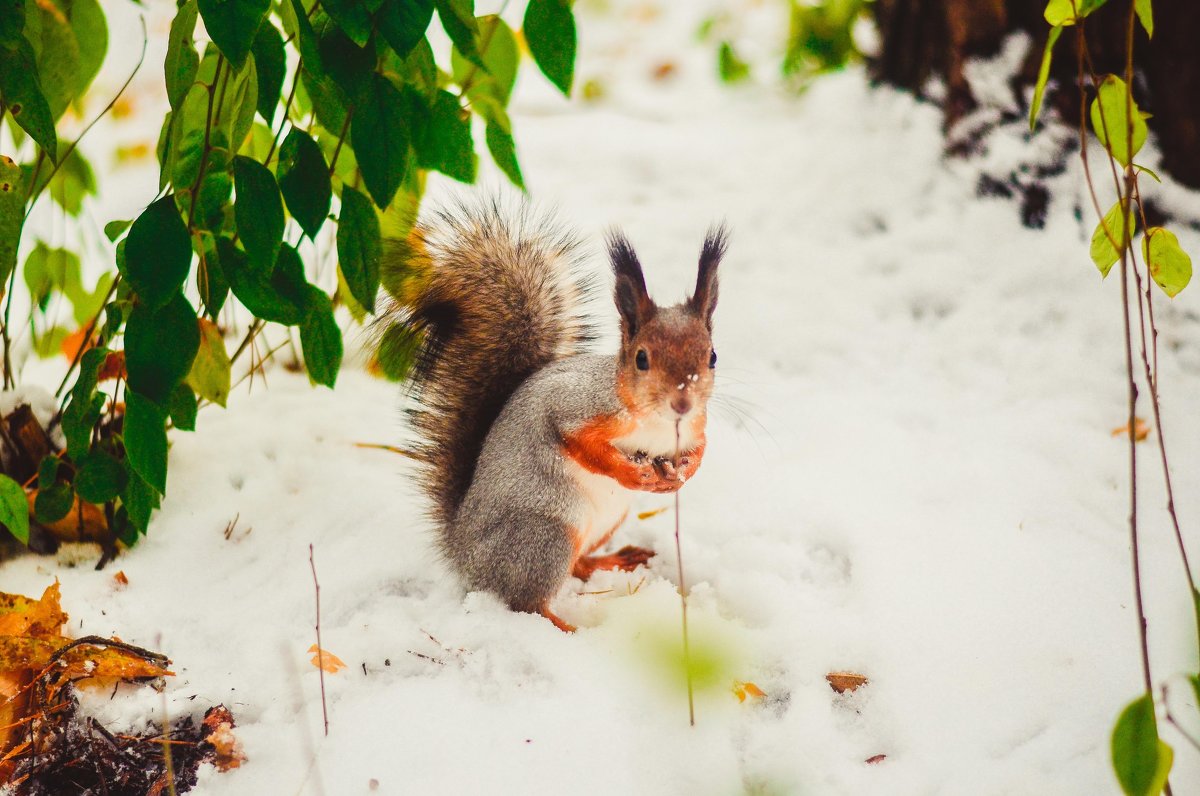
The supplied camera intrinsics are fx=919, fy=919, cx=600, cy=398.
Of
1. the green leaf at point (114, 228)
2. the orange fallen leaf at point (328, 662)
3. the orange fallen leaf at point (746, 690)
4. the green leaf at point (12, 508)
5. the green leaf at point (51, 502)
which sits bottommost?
the orange fallen leaf at point (328, 662)

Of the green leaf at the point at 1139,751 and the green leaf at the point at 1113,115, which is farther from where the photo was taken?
the green leaf at the point at 1113,115

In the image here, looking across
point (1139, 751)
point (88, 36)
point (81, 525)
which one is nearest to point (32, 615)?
point (81, 525)

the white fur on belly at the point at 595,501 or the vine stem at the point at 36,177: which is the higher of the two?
the vine stem at the point at 36,177

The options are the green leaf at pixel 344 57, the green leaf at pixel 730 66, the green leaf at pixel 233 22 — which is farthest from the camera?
the green leaf at pixel 730 66

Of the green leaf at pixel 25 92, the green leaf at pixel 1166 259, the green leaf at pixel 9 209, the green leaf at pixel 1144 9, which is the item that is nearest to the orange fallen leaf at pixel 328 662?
the green leaf at pixel 9 209

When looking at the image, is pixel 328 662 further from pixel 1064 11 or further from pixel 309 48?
pixel 1064 11

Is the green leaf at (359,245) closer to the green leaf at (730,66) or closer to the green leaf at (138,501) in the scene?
the green leaf at (138,501)

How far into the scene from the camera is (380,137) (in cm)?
119

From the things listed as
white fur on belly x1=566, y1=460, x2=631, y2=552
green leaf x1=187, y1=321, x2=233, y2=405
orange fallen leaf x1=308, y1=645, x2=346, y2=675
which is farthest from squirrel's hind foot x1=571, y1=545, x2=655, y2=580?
green leaf x1=187, y1=321, x2=233, y2=405

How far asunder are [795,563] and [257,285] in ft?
3.61

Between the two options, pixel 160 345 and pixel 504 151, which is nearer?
pixel 160 345

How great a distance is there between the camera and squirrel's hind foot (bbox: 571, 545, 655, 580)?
186cm

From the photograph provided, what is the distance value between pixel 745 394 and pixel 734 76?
6.04ft

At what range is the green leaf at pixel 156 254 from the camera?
1153 mm
